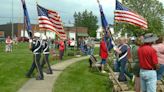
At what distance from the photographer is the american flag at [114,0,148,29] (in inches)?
677

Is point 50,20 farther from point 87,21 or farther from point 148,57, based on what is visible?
point 87,21

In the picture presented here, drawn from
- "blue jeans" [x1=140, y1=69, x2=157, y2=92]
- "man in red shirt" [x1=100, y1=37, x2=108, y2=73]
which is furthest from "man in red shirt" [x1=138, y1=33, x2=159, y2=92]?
"man in red shirt" [x1=100, y1=37, x2=108, y2=73]

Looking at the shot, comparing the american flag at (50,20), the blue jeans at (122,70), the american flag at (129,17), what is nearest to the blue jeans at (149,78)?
the blue jeans at (122,70)

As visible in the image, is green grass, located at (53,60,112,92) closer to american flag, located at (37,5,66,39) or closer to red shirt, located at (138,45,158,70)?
american flag, located at (37,5,66,39)

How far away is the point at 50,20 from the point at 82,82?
12.7 ft

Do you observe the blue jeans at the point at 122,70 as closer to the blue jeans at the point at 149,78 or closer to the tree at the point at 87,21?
the blue jeans at the point at 149,78

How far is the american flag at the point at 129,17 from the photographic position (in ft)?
56.4

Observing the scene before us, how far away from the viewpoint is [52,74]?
63.7 ft

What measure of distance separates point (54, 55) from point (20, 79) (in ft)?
43.8

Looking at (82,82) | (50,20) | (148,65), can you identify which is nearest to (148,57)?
(148,65)

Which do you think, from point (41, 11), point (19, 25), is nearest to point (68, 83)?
point (41, 11)

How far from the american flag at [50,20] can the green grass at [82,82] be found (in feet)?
6.06

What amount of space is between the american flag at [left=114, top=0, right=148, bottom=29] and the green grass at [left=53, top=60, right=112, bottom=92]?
2.35 m

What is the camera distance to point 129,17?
1748 centimetres
